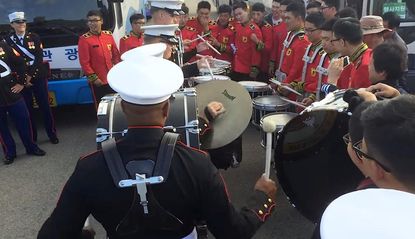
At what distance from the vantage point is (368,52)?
3.33 metres

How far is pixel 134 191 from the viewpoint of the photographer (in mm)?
1531

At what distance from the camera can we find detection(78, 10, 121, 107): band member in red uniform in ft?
18.3

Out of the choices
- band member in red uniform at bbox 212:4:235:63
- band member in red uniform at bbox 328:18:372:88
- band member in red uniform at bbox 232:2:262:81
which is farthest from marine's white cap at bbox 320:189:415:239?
band member in red uniform at bbox 212:4:235:63

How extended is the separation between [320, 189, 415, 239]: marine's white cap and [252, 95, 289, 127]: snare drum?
10.5 feet

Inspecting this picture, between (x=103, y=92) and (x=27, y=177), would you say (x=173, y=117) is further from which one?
(x=103, y=92)

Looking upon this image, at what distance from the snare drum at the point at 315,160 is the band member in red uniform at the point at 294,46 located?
2.03 metres

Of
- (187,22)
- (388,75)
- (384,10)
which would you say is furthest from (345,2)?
(388,75)

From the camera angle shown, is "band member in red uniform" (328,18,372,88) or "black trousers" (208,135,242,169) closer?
"black trousers" (208,135,242,169)

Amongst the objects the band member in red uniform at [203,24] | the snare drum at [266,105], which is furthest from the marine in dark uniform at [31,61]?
the snare drum at [266,105]

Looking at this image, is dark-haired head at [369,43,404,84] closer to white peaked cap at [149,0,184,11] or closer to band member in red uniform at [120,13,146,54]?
white peaked cap at [149,0,184,11]

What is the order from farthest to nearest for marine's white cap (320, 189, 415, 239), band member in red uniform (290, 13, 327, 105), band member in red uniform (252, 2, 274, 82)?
band member in red uniform (252, 2, 274, 82), band member in red uniform (290, 13, 327, 105), marine's white cap (320, 189, 415, 239)

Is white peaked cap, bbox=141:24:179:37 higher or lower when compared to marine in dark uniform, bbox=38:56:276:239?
higher

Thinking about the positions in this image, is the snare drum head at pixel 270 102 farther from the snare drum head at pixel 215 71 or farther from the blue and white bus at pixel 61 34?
the blue and white bus at pixel 61 34

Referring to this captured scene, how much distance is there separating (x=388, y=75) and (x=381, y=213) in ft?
7.44
